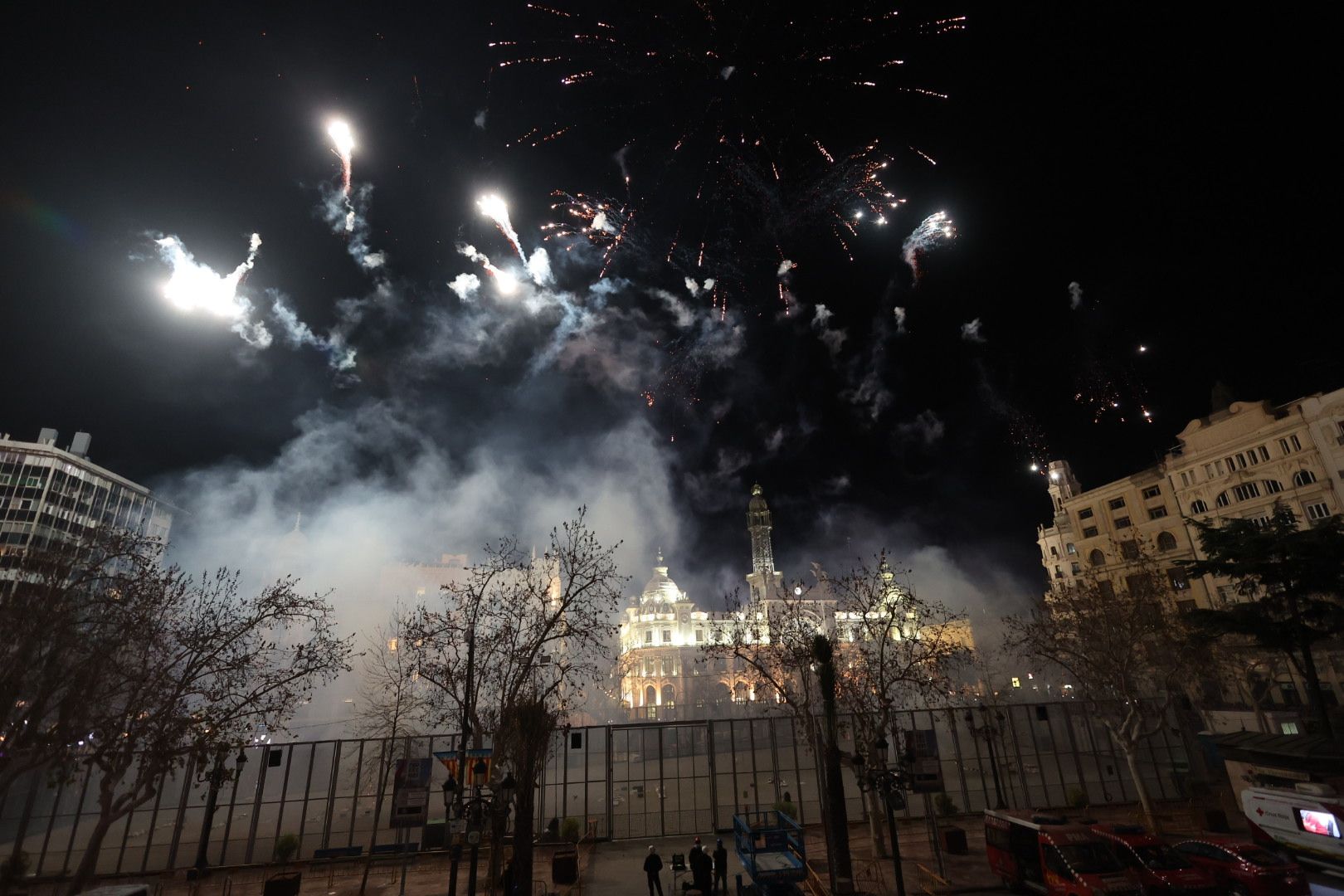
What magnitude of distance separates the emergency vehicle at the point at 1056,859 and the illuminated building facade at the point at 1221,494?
28328 mm

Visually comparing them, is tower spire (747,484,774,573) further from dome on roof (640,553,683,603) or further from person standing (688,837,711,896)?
person standing (688,837,711,896)

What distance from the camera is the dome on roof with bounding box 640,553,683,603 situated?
12281 cm

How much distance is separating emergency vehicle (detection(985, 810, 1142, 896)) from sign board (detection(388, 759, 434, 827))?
18.0 metres

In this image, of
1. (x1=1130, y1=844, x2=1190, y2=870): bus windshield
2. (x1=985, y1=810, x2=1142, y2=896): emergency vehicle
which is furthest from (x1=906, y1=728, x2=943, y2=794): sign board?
(x1=1130, y1=844, x2=1190, y2=870): bus windshield

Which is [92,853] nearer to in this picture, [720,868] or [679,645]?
[720,868]

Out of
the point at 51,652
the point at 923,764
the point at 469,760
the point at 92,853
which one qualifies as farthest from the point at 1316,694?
the point at 51,652

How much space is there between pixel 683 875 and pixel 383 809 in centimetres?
3574

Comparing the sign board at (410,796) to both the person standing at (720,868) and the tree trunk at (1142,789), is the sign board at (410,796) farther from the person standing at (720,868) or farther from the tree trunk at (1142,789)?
the tree trunk at (1142,789)

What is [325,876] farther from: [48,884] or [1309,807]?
[1309,807]

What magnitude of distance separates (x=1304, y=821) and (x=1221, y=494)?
1845 inches

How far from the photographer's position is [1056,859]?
15.6m

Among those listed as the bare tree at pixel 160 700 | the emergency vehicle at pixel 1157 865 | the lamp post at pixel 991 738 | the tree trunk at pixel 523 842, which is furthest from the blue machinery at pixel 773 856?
the bare tree at pixel 160 700

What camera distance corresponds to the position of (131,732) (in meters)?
19.0

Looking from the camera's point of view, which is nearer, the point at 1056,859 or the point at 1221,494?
the point at 1056,859
